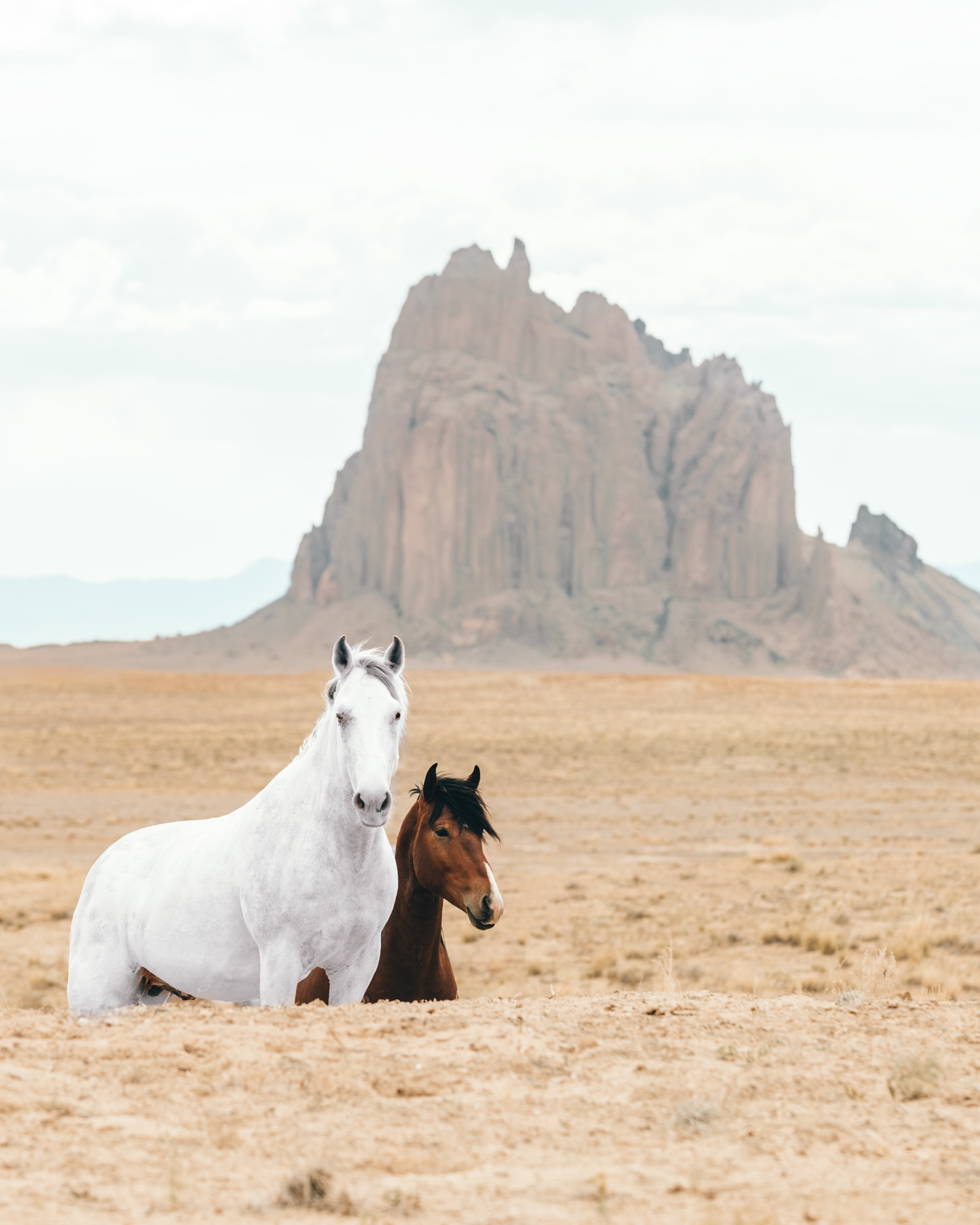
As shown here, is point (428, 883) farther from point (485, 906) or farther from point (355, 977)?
point (355, 977)

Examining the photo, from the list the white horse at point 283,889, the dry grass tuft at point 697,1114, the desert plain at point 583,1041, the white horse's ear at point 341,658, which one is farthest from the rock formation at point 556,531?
the dry grass tuft at point 697,1114

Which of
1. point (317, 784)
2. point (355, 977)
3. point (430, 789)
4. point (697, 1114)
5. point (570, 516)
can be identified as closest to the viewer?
point (697, 1114)

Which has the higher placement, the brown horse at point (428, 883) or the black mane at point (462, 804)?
the black mane at point (462, 804)

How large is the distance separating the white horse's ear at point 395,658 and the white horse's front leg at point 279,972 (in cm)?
148

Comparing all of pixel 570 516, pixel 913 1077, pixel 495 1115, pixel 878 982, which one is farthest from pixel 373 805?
pixel 570 516

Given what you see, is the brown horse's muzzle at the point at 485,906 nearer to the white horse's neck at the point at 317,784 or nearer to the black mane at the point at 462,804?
the black mane at the point at 462,804

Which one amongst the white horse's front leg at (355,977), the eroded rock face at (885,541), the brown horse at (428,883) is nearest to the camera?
the white horse's front leg at (355,977)

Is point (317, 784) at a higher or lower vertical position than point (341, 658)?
lower

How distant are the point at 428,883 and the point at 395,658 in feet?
4.51

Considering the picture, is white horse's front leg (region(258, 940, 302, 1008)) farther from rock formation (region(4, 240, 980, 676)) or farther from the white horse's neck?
rock formation (region(4, 240, 980, 676))

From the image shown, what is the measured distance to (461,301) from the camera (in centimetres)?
16750

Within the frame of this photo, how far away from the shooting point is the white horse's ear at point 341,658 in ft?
19.7

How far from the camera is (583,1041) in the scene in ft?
18.2

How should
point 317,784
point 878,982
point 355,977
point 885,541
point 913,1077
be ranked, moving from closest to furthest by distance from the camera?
point 913,1077 < point 317,784 < point 355,977 < point 878,982 < point 885,541
